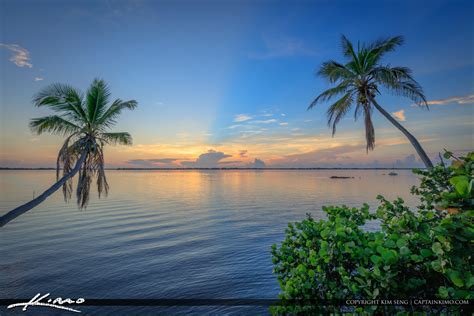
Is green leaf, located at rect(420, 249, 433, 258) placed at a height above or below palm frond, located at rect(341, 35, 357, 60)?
below

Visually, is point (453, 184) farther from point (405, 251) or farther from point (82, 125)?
point (82, 125)

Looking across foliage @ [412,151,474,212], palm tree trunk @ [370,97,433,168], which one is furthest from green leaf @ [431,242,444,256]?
palm tree trunk @ [370,97,433,168]

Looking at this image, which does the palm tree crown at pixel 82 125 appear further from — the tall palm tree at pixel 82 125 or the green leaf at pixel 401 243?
the green leaf at pixel 401 243

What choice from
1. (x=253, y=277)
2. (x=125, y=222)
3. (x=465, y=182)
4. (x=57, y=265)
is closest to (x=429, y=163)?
(x=253, y=277)

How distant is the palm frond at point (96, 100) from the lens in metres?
12.0

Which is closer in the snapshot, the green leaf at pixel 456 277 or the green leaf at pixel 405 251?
the green leaf at pixel 456 277

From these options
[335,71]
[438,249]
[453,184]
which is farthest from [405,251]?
[335,71]

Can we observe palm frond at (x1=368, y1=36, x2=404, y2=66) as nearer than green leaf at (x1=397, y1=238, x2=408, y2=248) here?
No

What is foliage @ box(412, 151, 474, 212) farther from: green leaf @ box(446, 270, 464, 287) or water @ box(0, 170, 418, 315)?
water @ box(0, 170, 418, 315)

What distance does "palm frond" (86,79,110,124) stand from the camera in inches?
472

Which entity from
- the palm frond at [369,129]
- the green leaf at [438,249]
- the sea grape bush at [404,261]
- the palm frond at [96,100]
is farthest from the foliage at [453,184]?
the palm frond at [96,100]

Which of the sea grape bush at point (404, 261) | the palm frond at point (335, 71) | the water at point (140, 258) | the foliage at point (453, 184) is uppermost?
the palm frond at point (335, 71)

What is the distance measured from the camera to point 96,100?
12125 mm

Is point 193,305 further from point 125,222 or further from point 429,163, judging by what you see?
point 125,222
